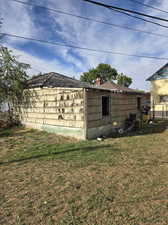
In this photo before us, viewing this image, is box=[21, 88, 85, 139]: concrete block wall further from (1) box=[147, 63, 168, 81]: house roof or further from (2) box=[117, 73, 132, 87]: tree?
(2) box=[117, 73, 132, 87]: tree

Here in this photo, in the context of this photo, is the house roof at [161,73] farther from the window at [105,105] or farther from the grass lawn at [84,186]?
the grass lawn at [84,186]

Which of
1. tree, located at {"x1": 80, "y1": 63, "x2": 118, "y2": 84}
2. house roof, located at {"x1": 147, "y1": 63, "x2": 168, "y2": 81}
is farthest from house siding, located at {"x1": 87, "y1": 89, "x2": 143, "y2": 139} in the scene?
tree, located at {"x1": 80, "y1": 63, "x2": 118, "y2": 84}

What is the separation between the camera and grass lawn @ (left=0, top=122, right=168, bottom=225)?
2.51 meters

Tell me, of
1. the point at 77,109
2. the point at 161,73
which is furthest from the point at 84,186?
the point at 161,73

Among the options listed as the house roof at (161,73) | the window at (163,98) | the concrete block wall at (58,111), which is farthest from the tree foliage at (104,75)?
the concrete block wall at (58,111)

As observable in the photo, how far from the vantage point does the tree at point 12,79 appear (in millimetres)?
11391

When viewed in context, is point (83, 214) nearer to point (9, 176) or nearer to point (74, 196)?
point (74, 196)

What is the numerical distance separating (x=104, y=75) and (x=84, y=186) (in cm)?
4215

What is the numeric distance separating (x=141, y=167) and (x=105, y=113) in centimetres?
524

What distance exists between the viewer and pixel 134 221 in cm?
238

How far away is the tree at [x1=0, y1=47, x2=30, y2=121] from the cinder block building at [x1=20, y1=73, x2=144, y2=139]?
822 millimetres

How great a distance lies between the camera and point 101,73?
4325 centimetres

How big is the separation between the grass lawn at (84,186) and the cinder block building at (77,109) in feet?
6.93

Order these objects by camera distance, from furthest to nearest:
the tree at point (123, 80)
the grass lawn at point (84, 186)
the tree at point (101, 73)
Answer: the tree at point (123, 80), the tree at point (101, 73), the grass lawn at point (84, 186)
